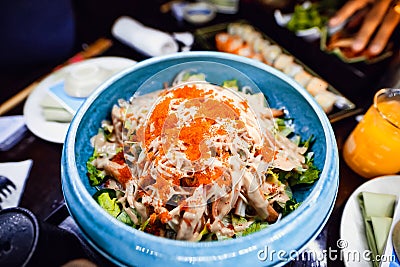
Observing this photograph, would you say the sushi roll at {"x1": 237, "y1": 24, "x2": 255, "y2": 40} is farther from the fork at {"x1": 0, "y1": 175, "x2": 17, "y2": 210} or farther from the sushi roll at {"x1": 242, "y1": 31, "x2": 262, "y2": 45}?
the fork at {"x1": 0, "y1": 175, "x2": 17, "y2": 210}

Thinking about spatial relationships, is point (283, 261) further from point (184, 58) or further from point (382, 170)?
point (184, 58)

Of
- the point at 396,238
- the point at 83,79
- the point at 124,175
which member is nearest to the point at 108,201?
the point at 124,175

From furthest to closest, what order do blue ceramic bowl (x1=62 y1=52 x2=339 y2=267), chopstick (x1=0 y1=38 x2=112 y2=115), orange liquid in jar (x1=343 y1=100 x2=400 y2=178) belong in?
chopstick (x1=0 y1=38 x2=112 y2=115) → orange liquid in jar (x1=343 y1=100 x2=400 y2=178) → blue ceramic bowl (x1=62 y1=52 x2=339 y2=267)

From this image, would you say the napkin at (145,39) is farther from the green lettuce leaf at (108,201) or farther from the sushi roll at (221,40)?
the green lettuce leaf at (108,201)

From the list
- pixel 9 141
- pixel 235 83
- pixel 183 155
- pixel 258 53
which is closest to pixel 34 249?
pixel 183 155

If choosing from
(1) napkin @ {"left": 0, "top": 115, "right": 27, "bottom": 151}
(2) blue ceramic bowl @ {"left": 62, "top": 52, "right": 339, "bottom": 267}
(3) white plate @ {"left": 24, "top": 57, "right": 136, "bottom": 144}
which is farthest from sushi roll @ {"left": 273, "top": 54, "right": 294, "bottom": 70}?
(1) napkin @ {"left": 0, "top": 115, "right": 27, "bottom": 151}

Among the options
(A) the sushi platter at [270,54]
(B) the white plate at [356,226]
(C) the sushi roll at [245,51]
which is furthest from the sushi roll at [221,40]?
(B) the white plate at [356,226]
